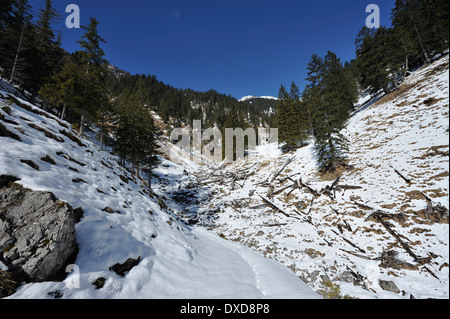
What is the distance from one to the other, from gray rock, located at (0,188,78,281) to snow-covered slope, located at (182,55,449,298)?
7477mm

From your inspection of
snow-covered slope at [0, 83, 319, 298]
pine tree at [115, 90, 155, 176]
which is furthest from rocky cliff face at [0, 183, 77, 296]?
pine tree at [115, 90, 155, 176]

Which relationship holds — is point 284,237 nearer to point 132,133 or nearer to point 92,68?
point 132,133

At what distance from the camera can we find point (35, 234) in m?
3.62

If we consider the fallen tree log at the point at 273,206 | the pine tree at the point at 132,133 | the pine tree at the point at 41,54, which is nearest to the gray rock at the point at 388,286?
the fallen tree log at the point at 273,206

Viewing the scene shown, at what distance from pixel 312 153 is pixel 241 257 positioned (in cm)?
2023

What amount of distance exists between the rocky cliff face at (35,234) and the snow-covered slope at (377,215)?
7.48 m

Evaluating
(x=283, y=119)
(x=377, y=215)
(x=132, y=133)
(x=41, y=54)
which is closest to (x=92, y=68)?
(x=132, y=133)

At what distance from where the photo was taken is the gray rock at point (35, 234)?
3297mm

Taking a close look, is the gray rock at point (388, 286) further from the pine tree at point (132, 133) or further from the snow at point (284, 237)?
the pine tree at point (132, 133)

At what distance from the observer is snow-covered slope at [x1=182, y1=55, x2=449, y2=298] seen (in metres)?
3.86

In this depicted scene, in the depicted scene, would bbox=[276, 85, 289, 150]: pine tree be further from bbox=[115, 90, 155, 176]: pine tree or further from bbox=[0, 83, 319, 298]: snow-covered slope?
bbox=[0, 83, 319, 298]: snow-covered slope

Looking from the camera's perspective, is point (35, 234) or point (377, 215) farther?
point (377, 215)

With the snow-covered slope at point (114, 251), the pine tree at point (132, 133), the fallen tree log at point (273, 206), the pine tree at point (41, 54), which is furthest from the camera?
the pine tree at point (41, 54)

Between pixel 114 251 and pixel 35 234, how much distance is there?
6.38 feet
